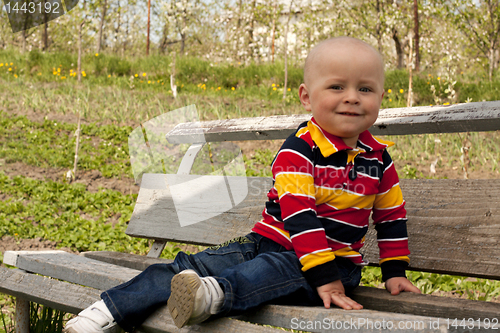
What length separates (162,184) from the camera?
2242mm

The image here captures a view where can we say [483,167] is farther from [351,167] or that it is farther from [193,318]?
[193,318]

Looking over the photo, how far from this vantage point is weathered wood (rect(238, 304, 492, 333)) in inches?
35.3

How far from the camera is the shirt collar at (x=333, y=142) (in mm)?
1365

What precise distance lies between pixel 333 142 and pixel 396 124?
40cm

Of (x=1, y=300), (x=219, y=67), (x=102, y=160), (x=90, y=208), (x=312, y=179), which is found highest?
(x=219, y=67)

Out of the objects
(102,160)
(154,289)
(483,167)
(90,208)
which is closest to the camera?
(154,289)

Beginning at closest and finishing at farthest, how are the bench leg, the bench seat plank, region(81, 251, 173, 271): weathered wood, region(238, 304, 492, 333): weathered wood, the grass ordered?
region(238, 304, 492, 333): weathered wood, the bench seat plank, the bench leg, region(81, 251, 173, 271): weathered wood, the grass

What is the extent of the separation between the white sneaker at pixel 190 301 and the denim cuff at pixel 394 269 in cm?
64

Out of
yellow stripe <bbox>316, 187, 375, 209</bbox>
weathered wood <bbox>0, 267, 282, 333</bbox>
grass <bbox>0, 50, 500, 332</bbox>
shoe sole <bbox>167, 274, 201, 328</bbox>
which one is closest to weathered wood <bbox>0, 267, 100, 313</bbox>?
weathered wood <bbox>0, 267, 282, 333</bbox>

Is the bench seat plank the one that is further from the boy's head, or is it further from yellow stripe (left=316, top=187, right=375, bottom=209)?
the boy's head

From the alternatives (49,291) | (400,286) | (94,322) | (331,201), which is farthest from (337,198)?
(49,291)

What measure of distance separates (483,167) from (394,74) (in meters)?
3.01

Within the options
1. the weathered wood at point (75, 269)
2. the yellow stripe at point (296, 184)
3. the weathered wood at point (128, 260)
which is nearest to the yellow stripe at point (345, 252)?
the yellow stripe at point (296, 184)

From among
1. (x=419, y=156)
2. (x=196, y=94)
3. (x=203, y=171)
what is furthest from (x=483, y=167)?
(x=196, y=94)
